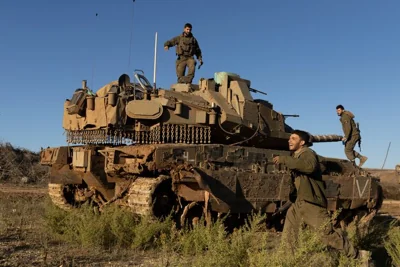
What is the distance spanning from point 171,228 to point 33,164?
1685cm

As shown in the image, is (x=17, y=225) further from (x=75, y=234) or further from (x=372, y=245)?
(x=372, y=245)

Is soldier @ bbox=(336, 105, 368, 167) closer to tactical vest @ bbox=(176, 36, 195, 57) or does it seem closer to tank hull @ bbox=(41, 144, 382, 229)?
tank hull @ bbox=(41, 144, 382, 229)

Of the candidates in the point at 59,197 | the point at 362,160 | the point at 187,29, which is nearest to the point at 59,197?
the point at 59,197

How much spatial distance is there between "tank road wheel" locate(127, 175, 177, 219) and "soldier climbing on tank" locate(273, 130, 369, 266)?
2.79m

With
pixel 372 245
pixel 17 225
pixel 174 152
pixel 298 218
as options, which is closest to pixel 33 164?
pixel 17 225

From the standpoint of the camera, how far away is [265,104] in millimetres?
10484

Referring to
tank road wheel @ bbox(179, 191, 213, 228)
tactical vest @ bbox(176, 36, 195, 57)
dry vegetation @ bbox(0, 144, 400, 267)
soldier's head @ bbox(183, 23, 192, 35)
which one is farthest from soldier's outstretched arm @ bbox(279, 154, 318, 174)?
soldier's head @ bbox(183, 23, 192, 35)

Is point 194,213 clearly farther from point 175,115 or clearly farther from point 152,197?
point 175,115

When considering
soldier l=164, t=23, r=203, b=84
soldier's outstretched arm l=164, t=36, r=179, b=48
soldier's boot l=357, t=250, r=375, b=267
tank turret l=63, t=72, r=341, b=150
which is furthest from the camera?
soldier's outstretched arm l=164, t=36, r=179, b=48

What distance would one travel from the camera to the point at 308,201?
530 cm

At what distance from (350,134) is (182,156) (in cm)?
529

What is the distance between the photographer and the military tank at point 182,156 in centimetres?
804

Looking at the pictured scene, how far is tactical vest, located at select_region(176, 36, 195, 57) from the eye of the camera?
10828 millimetres

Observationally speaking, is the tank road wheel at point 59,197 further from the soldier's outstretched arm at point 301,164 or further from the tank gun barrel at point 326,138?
the soldier's outstretched arm at point 301,164
